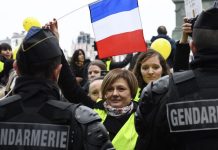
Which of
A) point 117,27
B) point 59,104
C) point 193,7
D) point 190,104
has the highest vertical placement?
point 193,7

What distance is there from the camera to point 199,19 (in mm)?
3189

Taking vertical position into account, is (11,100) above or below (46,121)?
above

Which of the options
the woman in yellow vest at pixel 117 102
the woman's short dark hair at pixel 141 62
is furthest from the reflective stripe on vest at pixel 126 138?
the woman's short dark hair at pixel 141 62

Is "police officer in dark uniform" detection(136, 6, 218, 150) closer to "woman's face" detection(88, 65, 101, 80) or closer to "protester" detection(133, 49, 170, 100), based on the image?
"protester" detection(133, 49, 170, 100)

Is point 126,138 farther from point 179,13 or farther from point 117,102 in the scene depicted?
point 179,13

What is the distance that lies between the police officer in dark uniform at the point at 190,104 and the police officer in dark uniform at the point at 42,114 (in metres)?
0.35

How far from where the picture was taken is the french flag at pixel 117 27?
605 cm

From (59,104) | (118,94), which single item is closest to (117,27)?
(118,94)

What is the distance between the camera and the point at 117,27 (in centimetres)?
638

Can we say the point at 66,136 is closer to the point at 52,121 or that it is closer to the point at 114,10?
the point at 52,121

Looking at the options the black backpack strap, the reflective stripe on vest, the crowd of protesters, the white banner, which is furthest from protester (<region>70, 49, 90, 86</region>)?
the black backpack strap

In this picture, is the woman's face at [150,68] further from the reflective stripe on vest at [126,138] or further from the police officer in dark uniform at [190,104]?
the police officer in dark uniform at [190,104]

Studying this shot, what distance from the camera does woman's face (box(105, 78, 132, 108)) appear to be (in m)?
4.40

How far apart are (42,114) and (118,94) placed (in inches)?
59.3
